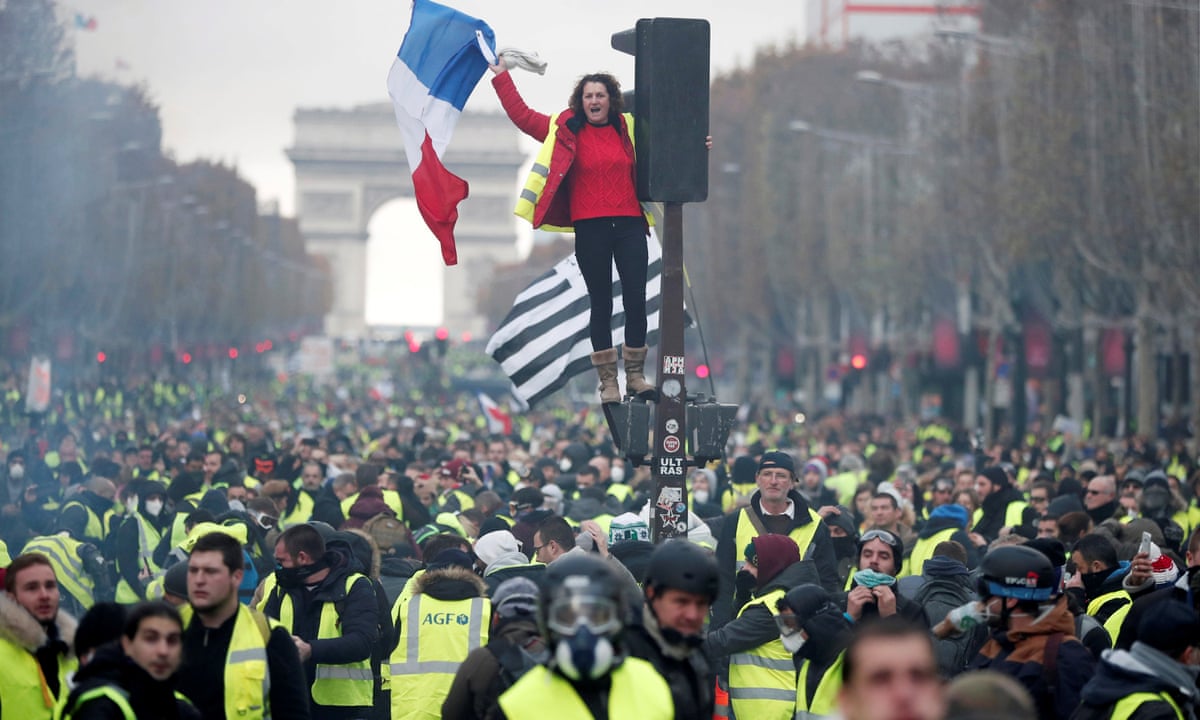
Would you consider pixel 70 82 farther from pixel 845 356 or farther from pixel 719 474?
pixel 845 356

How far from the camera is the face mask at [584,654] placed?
4.92m

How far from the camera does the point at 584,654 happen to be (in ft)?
16.1

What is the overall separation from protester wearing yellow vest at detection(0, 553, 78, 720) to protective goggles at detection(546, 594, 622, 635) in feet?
6.68

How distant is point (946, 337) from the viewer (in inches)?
1966

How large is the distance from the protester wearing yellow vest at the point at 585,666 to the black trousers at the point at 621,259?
389 cm

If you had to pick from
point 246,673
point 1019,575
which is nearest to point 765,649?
point 1019,575

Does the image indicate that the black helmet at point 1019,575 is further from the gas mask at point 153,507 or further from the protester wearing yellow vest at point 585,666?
the gas mask at point 153,507

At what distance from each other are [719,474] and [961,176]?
23.7m

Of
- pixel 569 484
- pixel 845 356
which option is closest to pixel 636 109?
pixel 569 484

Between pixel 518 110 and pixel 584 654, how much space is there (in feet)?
15.1

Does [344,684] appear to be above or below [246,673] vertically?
below

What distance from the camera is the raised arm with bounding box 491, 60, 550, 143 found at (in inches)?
356

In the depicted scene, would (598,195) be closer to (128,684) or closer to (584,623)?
(128,684)

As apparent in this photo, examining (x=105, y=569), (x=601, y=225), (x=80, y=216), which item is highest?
(x=80, y=216)
